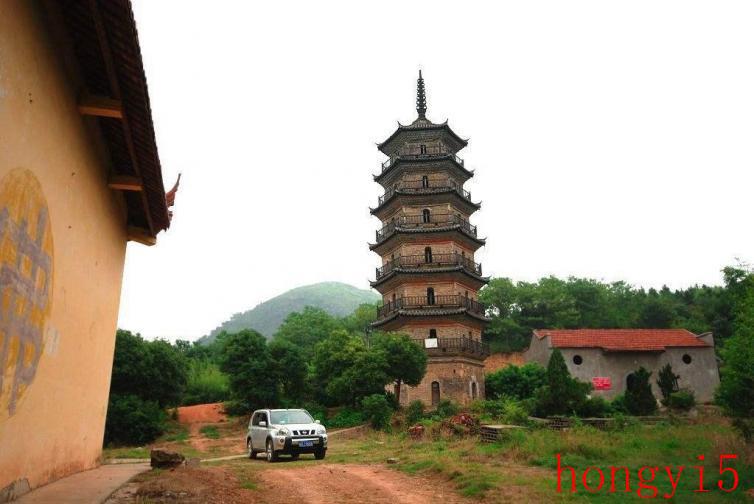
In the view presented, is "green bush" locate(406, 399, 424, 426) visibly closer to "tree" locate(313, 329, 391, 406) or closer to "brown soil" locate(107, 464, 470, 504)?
"tree" locate(313, 329, 391, 406)

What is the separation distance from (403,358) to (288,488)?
19233mm

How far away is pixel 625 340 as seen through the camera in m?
35.3

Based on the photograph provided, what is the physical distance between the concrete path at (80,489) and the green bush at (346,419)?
1789 cm

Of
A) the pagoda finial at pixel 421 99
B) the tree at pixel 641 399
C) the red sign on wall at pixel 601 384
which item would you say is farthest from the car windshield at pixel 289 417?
the pagoda finial at pixel 421 99

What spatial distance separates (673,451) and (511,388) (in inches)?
771

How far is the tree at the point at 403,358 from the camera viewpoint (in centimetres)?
2825

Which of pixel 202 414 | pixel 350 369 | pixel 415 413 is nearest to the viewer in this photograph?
pixel 415 413

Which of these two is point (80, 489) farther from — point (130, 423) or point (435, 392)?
point (435, 392)

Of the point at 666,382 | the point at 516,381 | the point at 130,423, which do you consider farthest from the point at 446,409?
the point at 130,423

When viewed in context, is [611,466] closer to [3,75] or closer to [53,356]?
[53,356]

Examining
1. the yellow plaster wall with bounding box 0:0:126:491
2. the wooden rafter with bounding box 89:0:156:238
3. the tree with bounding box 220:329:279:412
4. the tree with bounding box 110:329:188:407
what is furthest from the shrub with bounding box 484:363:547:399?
the wooden rafter with bounding box 89:0:156:238

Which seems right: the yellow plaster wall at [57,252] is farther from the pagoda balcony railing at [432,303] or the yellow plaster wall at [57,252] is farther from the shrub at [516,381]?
the shrub at [516,381]

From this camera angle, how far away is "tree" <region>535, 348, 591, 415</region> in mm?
23359

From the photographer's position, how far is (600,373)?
112ft
